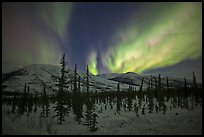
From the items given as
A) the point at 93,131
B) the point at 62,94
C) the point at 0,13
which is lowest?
the point at 93,131

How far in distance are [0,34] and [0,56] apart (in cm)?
148

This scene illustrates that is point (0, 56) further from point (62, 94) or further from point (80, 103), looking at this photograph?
point (80, 103)

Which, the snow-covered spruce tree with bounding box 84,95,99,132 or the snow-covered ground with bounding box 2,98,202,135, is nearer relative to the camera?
the snow-covered ground with bounding box 2,98,202,135

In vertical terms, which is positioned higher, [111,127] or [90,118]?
[90,118]

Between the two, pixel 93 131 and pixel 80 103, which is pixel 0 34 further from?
pixel 80 103

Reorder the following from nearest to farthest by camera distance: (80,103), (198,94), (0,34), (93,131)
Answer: (0,34), (93,131), (80,103), (198,94)

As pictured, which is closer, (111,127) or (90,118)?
(90,118)

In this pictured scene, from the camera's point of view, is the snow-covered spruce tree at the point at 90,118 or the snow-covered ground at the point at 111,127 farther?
the snow-covered spruce tree at the point at 90,118

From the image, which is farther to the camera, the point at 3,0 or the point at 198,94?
the point at 198,94

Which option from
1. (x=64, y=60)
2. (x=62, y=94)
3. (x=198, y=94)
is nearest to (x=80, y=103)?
(x=62, y=94)

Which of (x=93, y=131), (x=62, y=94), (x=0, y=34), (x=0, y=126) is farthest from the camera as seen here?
(x=62, y=94)

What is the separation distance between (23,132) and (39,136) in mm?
1264

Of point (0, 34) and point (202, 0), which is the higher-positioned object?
point (202, 0)

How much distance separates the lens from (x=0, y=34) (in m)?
11.2
